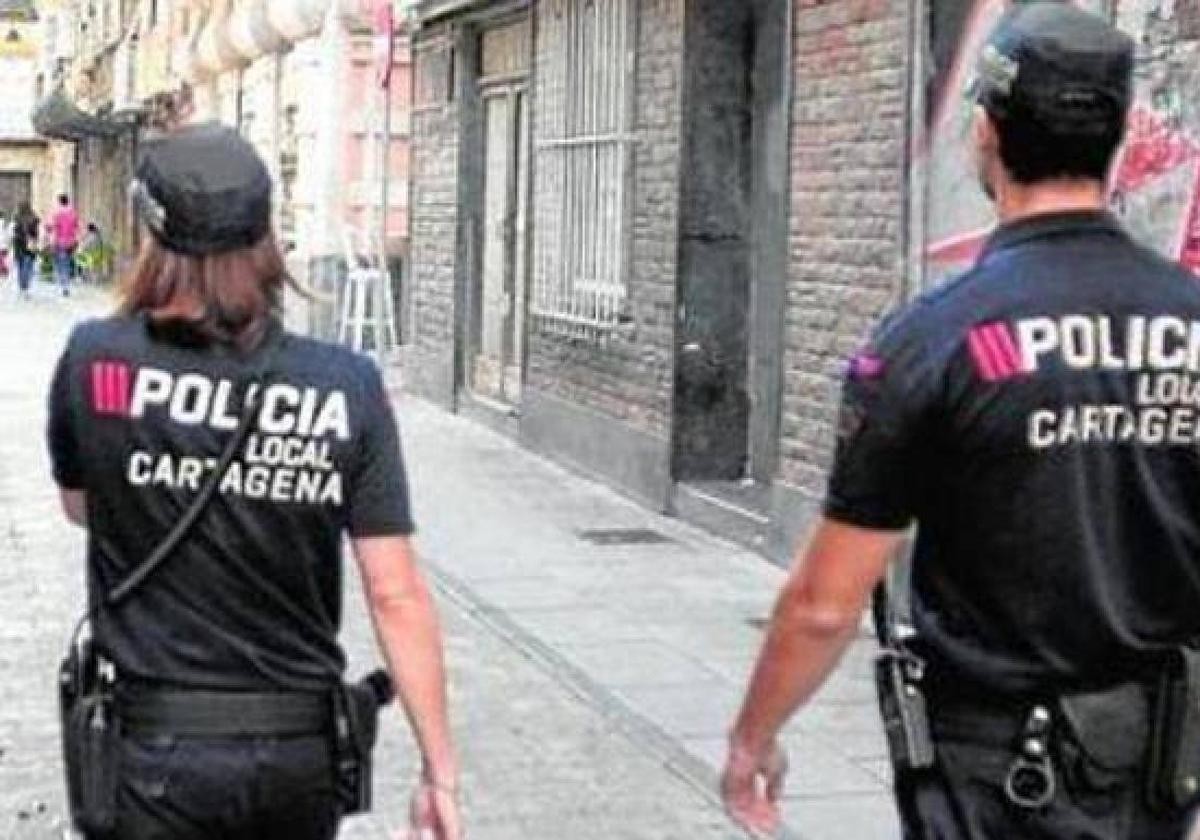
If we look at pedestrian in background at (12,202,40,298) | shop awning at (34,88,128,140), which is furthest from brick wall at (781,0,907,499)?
shop awning at (34,88,128,140)

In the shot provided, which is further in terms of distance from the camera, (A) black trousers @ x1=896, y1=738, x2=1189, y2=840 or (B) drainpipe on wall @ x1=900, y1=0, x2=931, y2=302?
(B) drainpipe on wall @ x1=900, y1=0, x2=931, y2=302

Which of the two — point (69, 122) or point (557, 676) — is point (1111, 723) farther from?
point (69, 122)

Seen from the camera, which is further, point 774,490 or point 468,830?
point 774,490

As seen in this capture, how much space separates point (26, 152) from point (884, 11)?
62.8 m

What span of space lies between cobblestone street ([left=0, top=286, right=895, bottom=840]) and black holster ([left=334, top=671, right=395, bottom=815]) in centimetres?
314

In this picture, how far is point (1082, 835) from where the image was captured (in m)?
3.53

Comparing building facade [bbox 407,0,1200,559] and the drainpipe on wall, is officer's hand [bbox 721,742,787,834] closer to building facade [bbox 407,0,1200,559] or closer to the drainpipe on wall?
building facade [bbox 407,0,1200,559]

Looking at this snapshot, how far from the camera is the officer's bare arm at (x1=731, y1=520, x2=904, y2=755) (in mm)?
3598

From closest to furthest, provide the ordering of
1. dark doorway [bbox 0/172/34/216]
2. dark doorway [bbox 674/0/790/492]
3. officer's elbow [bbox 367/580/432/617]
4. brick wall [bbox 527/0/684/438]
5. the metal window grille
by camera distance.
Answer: officer's elbow [bbox 367/580/432/617] → dark doorway [bbox 674/0/790/492] → brick wall [bbox 527/0/684/438] → the metal window grille → dark doorway [bbox 0/172/34/216]

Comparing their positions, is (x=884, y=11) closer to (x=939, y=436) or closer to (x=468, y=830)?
(x=468, y=830)

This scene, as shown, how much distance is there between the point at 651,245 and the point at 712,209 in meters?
0.61

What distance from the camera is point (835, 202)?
11.5 metres

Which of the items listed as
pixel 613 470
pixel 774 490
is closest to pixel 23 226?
pixel 613 470

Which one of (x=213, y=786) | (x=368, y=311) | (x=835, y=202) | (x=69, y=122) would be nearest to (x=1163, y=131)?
(x=835, y=202)
